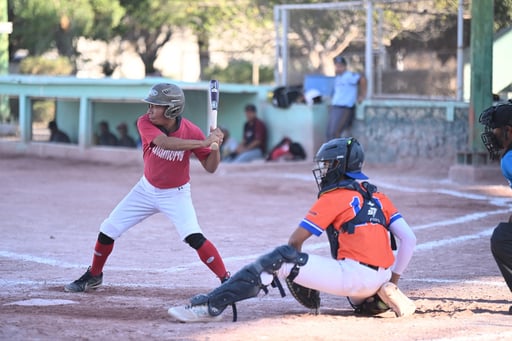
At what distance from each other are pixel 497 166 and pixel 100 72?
24755 mm

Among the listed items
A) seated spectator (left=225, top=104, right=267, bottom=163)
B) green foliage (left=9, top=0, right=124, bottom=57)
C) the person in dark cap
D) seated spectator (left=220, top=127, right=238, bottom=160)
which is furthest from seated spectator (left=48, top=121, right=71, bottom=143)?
green foliage (left=9, top=0, right=124, bottom=57)

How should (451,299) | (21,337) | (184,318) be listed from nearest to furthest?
(21,337) < (184,318) < (451,299)

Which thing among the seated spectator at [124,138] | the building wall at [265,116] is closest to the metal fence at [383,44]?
the building wall at [265,116]

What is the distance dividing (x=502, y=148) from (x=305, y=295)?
6.20ft

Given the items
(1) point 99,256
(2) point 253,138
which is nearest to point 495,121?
(1) point 99,256

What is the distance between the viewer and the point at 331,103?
762 inches

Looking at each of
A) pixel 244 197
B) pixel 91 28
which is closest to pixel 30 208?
pixel 244 197

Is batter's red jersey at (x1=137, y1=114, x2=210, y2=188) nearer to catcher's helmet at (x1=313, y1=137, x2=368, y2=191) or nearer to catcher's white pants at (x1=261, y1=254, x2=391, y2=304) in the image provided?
catcher's helmet at (x1=313, y1=137, x2=368, y2=191)

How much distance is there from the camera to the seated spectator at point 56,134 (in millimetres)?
22500

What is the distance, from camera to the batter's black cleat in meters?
7.59

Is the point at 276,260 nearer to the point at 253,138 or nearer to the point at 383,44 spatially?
the point at 253,138

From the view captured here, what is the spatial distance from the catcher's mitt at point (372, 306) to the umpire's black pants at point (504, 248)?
1.01 metres

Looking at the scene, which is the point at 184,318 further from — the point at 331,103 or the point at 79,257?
the point at 331,103

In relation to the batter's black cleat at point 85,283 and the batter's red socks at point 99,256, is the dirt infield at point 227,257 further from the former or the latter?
the batter's red socks at point 99,256
